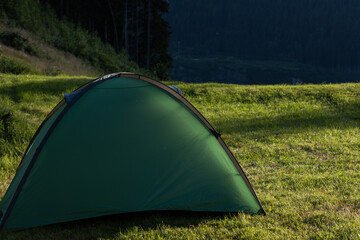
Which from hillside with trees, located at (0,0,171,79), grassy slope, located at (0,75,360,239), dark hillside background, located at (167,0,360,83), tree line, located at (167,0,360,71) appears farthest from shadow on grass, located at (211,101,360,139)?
tree line, located at (167,0,360,71)

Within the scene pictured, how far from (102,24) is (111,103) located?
149 feet

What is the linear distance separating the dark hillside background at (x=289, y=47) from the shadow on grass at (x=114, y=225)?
122 m

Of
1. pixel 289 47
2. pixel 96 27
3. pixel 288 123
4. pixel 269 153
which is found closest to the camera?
pixel 269 153

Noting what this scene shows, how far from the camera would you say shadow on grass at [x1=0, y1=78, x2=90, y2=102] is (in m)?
11.3

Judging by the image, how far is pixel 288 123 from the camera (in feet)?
36.1

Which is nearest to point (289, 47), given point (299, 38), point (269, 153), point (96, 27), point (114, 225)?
point (299, 38)

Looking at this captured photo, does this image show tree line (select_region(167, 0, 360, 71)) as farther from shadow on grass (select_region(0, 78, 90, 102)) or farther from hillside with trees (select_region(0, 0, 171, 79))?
shadow on grass (select_region(0, 78, 90, 102))

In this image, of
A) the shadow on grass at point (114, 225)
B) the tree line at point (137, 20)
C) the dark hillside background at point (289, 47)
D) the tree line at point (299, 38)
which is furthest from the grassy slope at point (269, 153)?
the tree line at point (299, 38)

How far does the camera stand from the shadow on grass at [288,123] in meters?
10.0

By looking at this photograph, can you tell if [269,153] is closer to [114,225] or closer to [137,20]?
[114,225]

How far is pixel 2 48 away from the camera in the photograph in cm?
1769

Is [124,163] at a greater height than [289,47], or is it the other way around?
[124,163]

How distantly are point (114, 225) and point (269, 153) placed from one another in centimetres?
465

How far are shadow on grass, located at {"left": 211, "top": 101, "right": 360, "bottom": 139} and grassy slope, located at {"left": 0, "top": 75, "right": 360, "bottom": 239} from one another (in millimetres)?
30
